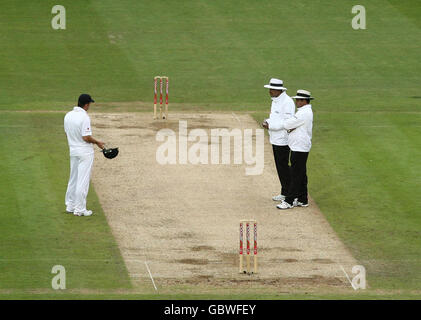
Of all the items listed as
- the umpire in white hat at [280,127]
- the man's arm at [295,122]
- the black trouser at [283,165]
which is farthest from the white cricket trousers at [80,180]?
the man's arm at [295,122]

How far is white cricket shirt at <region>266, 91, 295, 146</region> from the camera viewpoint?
20.5 meters

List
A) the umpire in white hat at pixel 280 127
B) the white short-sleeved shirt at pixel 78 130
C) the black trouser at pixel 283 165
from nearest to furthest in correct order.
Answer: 1. the white short-sleeved shirt at pixel 78 130
2. the umpire in white hat at pixel 280 127
3. the black trouser at pixel 283 165

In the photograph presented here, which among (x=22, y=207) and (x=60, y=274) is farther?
(x=22, y=207)

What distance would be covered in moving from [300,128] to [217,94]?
33.0 ft

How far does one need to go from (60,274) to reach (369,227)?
5792mm

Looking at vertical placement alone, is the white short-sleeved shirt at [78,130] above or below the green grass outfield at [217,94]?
above

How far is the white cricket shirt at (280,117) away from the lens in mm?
20500

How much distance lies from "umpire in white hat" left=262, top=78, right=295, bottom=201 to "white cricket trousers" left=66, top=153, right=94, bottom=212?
3395 millimetres

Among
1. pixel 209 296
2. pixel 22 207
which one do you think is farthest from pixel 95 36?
pixel 209 296

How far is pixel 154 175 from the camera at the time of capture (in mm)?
22094

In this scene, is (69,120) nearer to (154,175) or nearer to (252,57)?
(154,175)

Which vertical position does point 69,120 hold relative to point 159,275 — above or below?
above

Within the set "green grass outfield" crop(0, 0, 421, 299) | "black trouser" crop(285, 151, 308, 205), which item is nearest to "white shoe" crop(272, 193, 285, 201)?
"black trouser" crop(285, 151, 308, 205)

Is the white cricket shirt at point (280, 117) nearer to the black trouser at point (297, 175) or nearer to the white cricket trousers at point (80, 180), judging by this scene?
the black trouser at point (297, 175)
